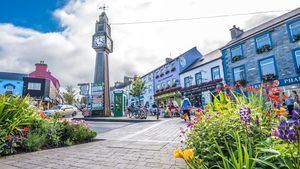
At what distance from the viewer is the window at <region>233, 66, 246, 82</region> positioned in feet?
63.0

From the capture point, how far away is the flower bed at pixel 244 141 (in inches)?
62.2

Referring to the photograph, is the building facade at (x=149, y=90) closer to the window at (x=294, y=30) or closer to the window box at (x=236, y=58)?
the window box at (x=236, y=58)

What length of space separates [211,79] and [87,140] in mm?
18885

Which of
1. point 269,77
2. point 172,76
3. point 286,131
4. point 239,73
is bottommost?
point 286,131

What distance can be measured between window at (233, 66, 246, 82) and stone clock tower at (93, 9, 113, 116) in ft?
44.5

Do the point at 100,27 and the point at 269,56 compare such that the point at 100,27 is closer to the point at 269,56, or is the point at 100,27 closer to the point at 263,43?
the point at 263,43

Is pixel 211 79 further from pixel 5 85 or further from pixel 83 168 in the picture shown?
pixel 5 85

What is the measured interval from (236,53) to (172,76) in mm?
12066

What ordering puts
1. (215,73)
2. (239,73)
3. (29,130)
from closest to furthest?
(29,130) → (239,73) → (215,73)

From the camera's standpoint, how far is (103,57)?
1903 centimetres

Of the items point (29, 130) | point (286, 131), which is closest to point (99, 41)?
point (29, 130)

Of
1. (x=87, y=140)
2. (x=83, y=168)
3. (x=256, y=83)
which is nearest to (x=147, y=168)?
(x=83, y=168)

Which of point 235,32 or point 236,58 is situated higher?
point 235,32

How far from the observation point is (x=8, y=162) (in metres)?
3.39
